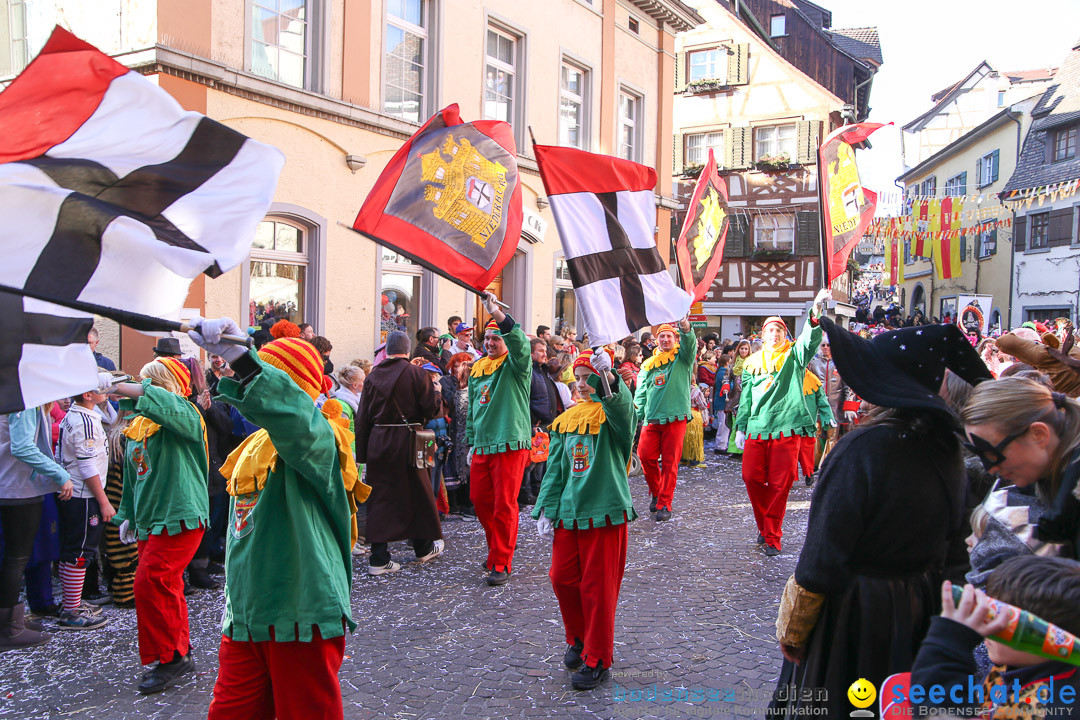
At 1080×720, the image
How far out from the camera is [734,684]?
14.3ft

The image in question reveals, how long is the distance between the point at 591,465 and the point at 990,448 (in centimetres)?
243

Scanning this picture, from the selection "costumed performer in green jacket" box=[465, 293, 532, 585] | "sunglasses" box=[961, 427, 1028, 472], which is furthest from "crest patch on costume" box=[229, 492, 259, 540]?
"costumed performer in green jacket" box=[465, 293, 532, 585]

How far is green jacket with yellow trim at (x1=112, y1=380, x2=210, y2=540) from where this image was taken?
Result: 4375 mm

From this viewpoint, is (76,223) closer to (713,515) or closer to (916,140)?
(713,515)

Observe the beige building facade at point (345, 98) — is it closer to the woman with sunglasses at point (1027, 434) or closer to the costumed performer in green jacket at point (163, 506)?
the costumed performer in green jacket at point (163, 506)

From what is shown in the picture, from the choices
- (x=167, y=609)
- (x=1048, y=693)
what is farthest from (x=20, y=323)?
(x=1048, y=693)

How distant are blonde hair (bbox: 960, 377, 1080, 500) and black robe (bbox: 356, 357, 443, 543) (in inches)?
197

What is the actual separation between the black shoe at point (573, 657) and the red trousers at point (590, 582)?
0.12 feet

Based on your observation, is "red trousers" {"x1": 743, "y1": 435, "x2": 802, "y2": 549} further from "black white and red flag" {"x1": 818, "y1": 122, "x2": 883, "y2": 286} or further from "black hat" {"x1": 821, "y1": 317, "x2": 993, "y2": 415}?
"black hat" {"x1": 821, "y1": 317, "x2": 993, "y2": 415}

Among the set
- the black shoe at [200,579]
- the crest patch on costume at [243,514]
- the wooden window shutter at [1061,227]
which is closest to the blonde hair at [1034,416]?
the crest patch on costume at [243,514]

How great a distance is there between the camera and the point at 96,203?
263 centimetres

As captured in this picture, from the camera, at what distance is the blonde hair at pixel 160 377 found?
4605 millimetres

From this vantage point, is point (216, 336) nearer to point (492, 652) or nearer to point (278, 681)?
point (278, 681)

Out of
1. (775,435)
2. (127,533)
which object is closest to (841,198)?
(775,435)
